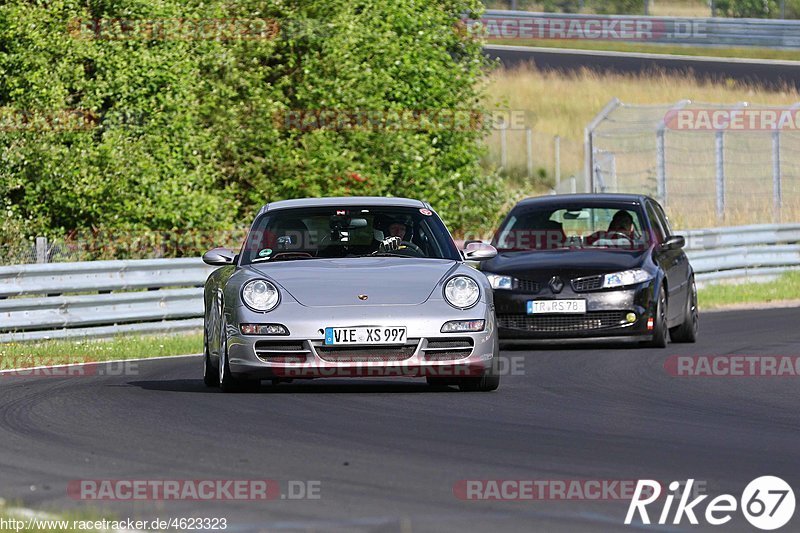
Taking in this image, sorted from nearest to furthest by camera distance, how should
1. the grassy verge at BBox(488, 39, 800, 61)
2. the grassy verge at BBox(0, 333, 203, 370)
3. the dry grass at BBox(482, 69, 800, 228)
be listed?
the grassy verge at BBox(0, 333, 203, 370)
the dry grass at BBox(482, 69, 800, 228)
the grassy verge at BBox(488, 39, 800, 61)

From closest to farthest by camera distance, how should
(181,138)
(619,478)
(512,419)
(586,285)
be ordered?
1. (619,478)
2. (512,419)
3. (586,285)
4. (181,138)

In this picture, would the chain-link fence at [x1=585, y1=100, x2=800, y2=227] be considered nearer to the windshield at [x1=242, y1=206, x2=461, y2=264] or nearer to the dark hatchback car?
the dark hatchback car

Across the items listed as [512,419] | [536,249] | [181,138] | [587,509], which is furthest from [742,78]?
[587,509]

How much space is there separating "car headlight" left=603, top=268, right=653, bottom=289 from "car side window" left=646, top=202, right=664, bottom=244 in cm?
105

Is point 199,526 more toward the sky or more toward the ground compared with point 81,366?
more toward the sky

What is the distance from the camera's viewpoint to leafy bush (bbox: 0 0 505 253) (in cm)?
2206

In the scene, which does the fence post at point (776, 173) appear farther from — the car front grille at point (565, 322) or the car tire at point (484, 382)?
the car tire at point (484, 382)

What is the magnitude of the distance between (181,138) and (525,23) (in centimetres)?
3111

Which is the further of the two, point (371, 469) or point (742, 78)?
point (742, 78)

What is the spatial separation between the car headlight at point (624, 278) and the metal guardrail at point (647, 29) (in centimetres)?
3613

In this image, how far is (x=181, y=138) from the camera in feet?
76.4

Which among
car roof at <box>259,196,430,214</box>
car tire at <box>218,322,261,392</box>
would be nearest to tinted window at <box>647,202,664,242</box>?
car roof at <box>259,196,430,214</box>

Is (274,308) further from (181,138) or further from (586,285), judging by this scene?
(181,138)

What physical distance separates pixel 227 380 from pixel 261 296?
2.41ft
